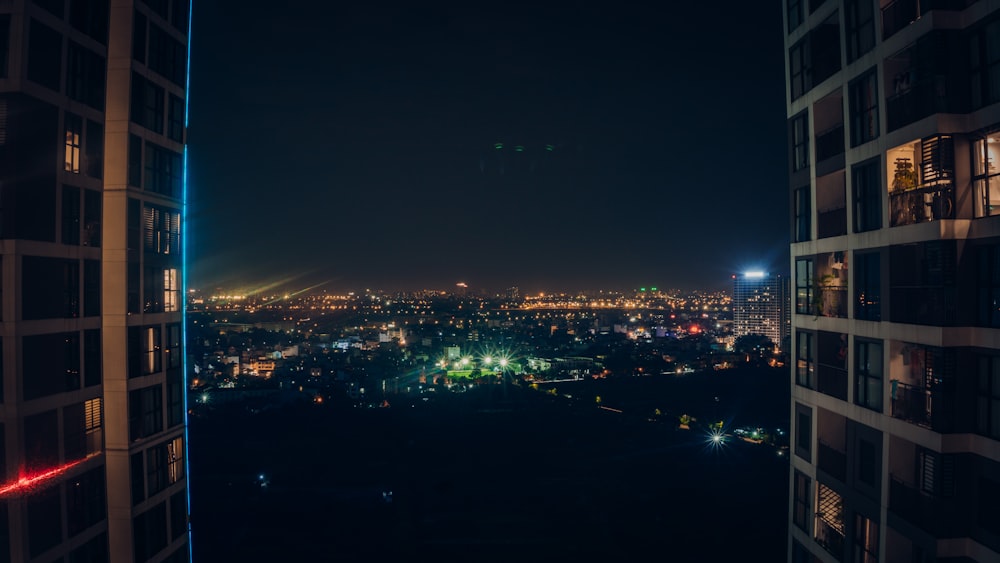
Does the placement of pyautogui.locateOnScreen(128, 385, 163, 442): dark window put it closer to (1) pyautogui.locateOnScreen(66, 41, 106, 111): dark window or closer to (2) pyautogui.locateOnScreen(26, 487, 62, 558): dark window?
(2) pyautogui.locateOnScreen(26, 487, 62, 558): dark window

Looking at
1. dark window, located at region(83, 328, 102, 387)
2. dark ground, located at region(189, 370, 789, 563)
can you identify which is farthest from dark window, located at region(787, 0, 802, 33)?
dark ground, located at region(189, 370, 789, 563)

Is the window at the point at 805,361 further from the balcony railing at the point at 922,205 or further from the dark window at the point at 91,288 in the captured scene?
the dark window at the point at 91,288

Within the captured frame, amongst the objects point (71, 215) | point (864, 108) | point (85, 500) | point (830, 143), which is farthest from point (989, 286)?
point (85, 500)

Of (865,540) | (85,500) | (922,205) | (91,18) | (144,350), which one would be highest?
(91,18)

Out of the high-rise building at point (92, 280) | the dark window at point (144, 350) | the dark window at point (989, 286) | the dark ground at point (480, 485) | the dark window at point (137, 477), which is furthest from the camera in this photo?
the dark ground at point (480, 485)

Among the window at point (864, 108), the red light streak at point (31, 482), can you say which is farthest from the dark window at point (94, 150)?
the window at point (864, 108)

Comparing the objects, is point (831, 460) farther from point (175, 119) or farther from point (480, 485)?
point (480, 485)
